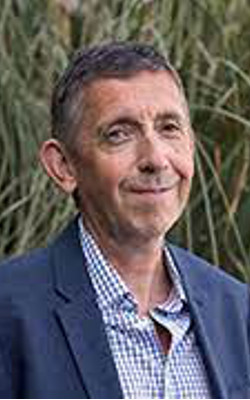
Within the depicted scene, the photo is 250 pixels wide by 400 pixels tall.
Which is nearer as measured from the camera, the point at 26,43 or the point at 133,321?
the point at 133,321

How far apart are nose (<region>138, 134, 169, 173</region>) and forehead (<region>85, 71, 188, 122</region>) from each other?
0.05 meters

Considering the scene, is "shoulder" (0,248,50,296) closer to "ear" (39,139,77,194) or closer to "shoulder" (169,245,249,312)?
"ear" (39,139,77,194)

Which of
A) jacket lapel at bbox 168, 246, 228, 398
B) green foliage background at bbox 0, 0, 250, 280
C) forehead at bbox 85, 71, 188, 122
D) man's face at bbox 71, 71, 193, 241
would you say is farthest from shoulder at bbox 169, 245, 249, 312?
green foliage background at bbox 0, 0, 250, 280

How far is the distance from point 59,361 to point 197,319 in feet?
0.79

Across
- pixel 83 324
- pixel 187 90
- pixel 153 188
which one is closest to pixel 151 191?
pixel 153 188

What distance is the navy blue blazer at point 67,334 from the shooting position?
1.72 metres

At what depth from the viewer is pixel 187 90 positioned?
3361mm

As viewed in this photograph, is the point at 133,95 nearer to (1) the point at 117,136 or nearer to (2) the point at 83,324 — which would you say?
(1) the point at 117,136

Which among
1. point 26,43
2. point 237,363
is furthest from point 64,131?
point 26,43

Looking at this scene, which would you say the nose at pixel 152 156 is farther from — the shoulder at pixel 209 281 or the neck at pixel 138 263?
the shoulder at pixel 209 281

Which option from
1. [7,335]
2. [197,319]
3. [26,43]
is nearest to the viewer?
A: [7,335]

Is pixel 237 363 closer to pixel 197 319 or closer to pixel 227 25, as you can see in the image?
pixel 197 319

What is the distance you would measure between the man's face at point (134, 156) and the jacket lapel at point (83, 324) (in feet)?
0.24

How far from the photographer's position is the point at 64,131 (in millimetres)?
1858
